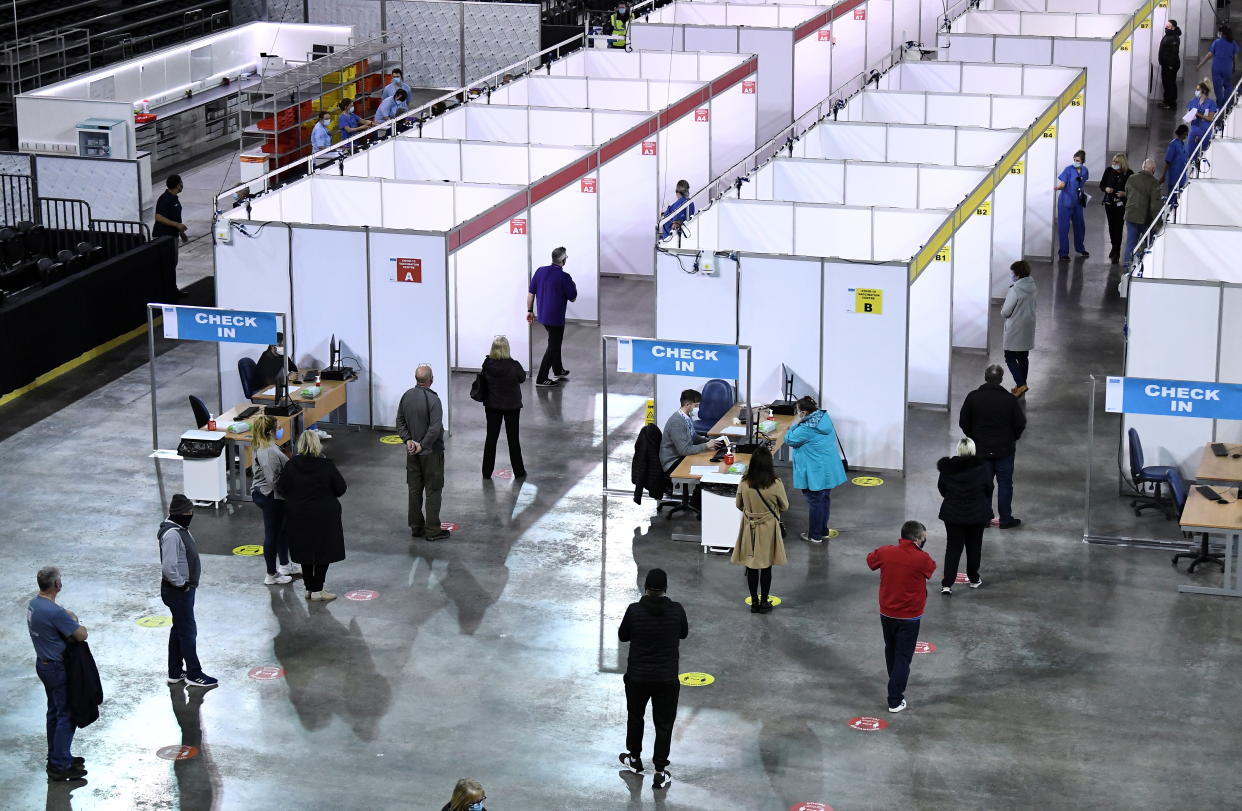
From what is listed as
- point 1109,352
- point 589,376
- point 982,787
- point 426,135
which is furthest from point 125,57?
point 982,787

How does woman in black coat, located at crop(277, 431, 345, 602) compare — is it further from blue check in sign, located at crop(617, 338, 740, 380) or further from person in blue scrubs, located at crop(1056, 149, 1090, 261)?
person in blue scrubs, located at crop(1056, 149, 1090, 261)

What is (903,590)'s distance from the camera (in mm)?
13031

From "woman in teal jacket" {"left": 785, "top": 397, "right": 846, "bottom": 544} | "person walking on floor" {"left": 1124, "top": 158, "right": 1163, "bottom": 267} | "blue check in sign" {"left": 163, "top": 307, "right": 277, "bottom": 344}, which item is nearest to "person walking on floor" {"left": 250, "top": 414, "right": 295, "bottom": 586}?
"blue check in sign" {"left": 163, "top": 307, "right": 277, "bottom": 344}

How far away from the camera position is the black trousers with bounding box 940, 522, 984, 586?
50.2 ft

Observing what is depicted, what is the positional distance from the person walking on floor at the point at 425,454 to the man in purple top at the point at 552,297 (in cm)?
453

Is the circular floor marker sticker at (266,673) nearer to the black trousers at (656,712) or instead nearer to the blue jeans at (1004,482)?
the black trousers at (656,712)

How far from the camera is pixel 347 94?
35125mm

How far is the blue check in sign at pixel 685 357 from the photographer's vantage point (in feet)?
54.3

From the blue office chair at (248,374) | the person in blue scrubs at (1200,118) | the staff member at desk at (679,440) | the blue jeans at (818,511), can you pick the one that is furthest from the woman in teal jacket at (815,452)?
the person in blue scrubs at (1200,118)

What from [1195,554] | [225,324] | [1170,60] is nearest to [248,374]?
[225,324]

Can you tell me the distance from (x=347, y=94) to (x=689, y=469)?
20.3m

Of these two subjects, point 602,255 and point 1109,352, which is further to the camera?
point 602,255

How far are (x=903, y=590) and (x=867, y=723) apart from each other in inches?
40.4

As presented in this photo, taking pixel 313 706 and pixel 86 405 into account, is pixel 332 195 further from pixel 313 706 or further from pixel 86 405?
pixel 313 706
